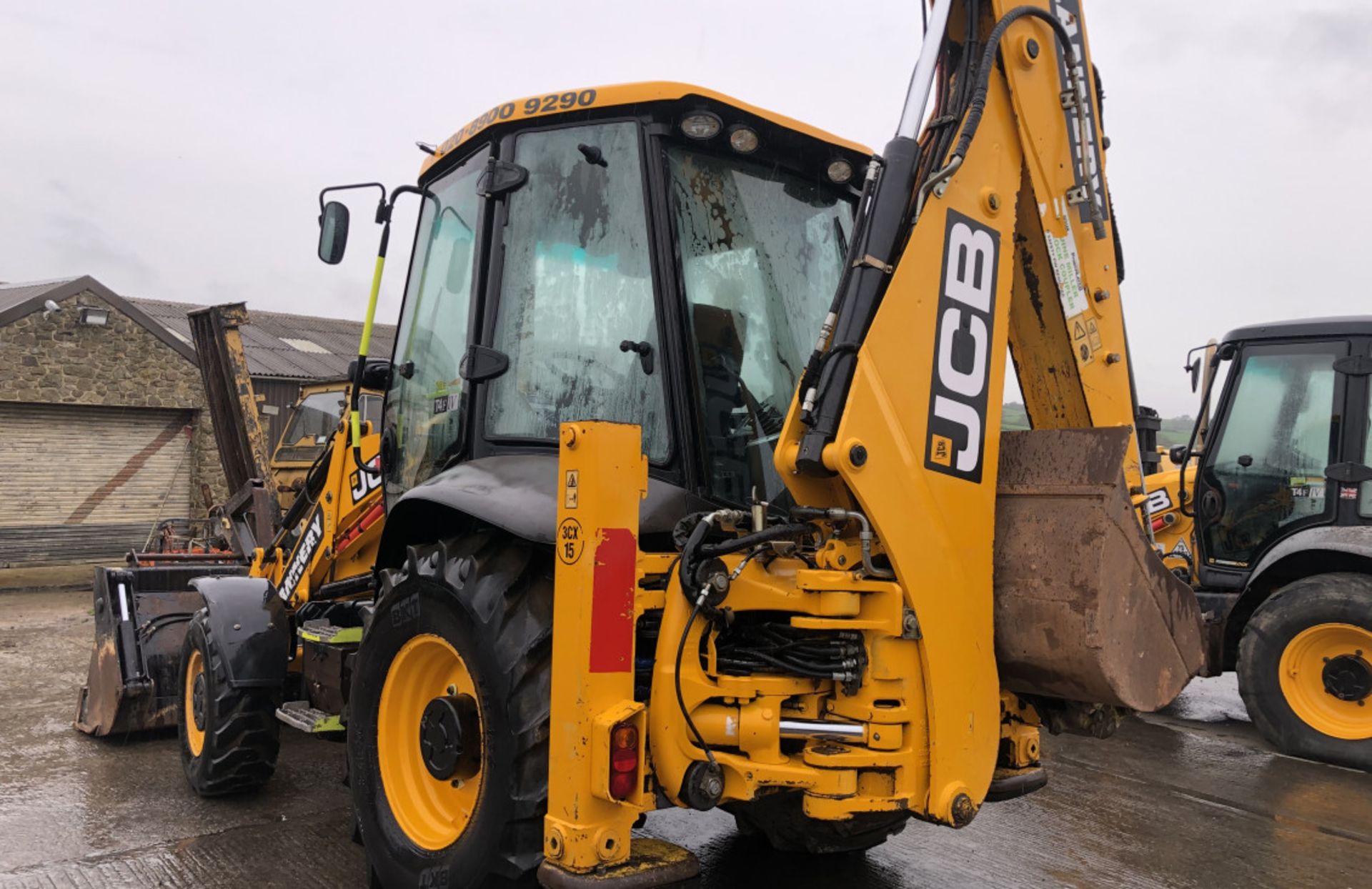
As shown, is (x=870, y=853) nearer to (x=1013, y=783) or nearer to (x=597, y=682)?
(x=1013, y=783)

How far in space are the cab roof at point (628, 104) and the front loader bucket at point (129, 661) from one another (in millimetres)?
3505

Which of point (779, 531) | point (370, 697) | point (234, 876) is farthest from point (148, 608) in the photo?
point (779, 531)

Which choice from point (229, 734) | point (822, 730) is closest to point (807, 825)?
point (822, 730)

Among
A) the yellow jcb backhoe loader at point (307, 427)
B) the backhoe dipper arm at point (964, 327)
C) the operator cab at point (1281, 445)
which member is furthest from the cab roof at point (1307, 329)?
the yellow jcb backhoe loader at point (307, 427)

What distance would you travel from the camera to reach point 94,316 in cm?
1562

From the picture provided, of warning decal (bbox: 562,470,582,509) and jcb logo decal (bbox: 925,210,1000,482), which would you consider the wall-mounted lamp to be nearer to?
warning decal (bbox: 562,470,582,509)

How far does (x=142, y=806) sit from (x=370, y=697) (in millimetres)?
2081

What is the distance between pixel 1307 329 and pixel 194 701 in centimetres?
699

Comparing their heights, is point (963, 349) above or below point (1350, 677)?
above

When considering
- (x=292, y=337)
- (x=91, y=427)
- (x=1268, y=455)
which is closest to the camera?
(x=1268, y=455)

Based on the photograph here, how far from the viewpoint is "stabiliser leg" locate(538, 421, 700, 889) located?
102 inches

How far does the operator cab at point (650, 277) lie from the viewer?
3254 mm

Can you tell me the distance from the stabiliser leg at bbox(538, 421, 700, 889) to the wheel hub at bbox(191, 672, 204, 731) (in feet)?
10.0

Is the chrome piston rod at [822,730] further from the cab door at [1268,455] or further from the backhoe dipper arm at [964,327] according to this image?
the cab door at [1268,455]
